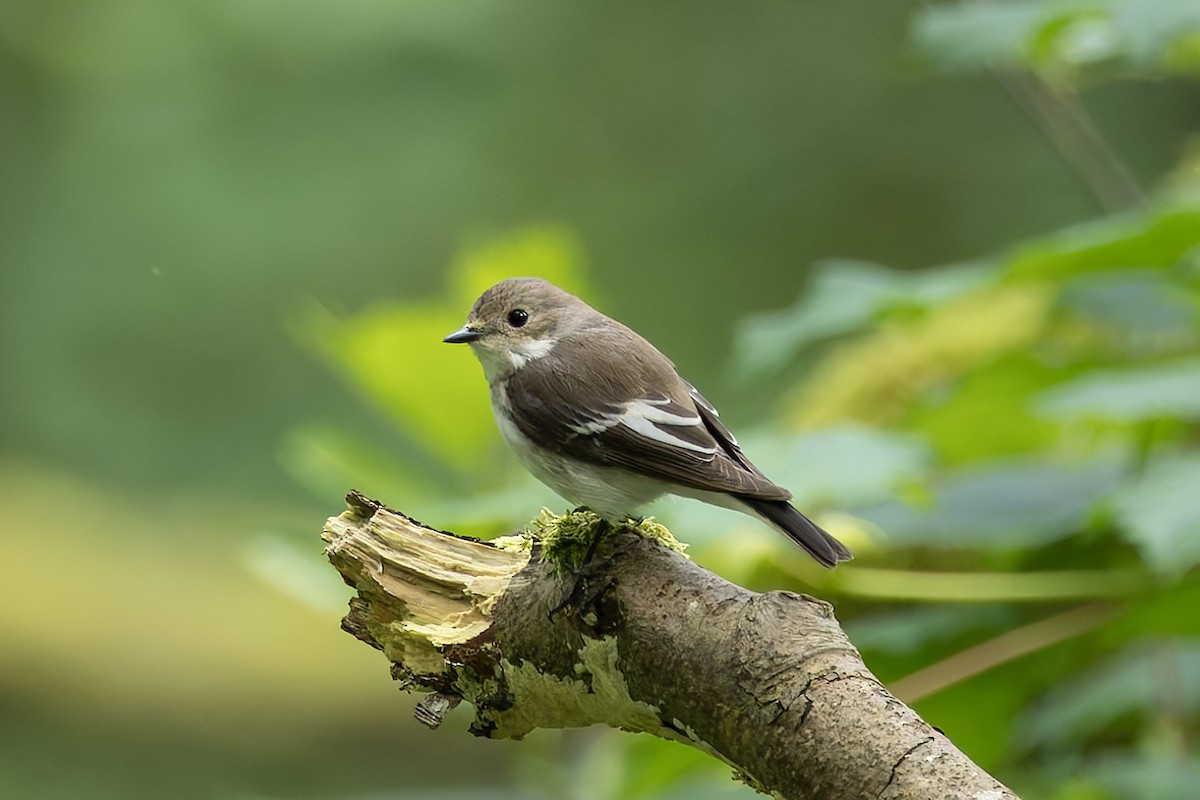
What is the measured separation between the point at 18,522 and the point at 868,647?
9289mm

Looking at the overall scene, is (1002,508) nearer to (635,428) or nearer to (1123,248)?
(1123,248)

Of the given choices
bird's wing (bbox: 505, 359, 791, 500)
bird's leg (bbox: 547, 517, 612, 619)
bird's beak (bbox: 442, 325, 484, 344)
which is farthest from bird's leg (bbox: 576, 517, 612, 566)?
bird's beak (bbox: 442, 325, 484, 344)

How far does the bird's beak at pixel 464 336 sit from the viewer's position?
292 centimetres

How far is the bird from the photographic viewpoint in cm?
239

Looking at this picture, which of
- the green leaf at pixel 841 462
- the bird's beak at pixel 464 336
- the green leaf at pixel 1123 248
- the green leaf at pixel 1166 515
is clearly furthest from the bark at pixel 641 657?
the green leaf at pixel 1123 248

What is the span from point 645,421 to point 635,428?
3cm

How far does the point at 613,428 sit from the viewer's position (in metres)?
2.54

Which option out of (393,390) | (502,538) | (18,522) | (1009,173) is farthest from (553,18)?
(502,538)

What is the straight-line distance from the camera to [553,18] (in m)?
10.2

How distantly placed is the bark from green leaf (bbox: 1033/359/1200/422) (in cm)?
99

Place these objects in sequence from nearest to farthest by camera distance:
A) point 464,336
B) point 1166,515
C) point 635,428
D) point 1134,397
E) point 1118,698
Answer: point 1166,515
point 635,428
point 1134,397
point 464,336
point 1118,698

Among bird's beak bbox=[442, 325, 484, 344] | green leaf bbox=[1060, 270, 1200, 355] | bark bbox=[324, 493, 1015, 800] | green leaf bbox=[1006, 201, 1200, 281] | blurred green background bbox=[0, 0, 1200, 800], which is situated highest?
blurred green background bbox=[0, 0, 1200, 800]

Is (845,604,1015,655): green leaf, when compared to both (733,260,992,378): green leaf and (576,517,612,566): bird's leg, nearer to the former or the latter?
(733,260,992,378): green leaf

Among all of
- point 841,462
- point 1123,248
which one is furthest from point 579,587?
point 1123,248
